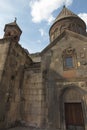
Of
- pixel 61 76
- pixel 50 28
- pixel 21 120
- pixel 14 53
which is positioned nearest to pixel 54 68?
pixel 61 76

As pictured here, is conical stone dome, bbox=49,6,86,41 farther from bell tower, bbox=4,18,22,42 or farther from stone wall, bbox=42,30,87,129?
bell tower, bbox=4,18,22,42

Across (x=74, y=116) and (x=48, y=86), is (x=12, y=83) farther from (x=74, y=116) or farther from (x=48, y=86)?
(x=74, y=116)

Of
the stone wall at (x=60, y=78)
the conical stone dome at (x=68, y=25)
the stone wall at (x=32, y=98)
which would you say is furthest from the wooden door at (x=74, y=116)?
the conical stone dome at (x=68, y=25)

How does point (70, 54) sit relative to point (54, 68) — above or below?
above

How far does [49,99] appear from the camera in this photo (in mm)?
8961

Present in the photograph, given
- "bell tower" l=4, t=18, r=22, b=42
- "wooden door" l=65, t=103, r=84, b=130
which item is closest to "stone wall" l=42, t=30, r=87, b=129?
"wooden door" l=65, t=103, r=84, b=130

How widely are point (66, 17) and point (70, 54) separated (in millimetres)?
9381

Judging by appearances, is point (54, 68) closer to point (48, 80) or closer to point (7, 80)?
point (48, 80)

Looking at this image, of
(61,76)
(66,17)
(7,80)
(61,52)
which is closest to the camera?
(7,80)

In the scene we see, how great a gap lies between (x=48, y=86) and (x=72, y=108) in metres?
2.48

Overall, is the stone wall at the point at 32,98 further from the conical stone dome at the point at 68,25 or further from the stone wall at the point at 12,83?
the conical stone dome at the point at 68,25

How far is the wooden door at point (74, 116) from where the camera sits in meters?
7.94

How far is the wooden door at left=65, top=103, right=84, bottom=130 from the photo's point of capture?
26.1 ft

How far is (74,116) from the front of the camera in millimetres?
8195
